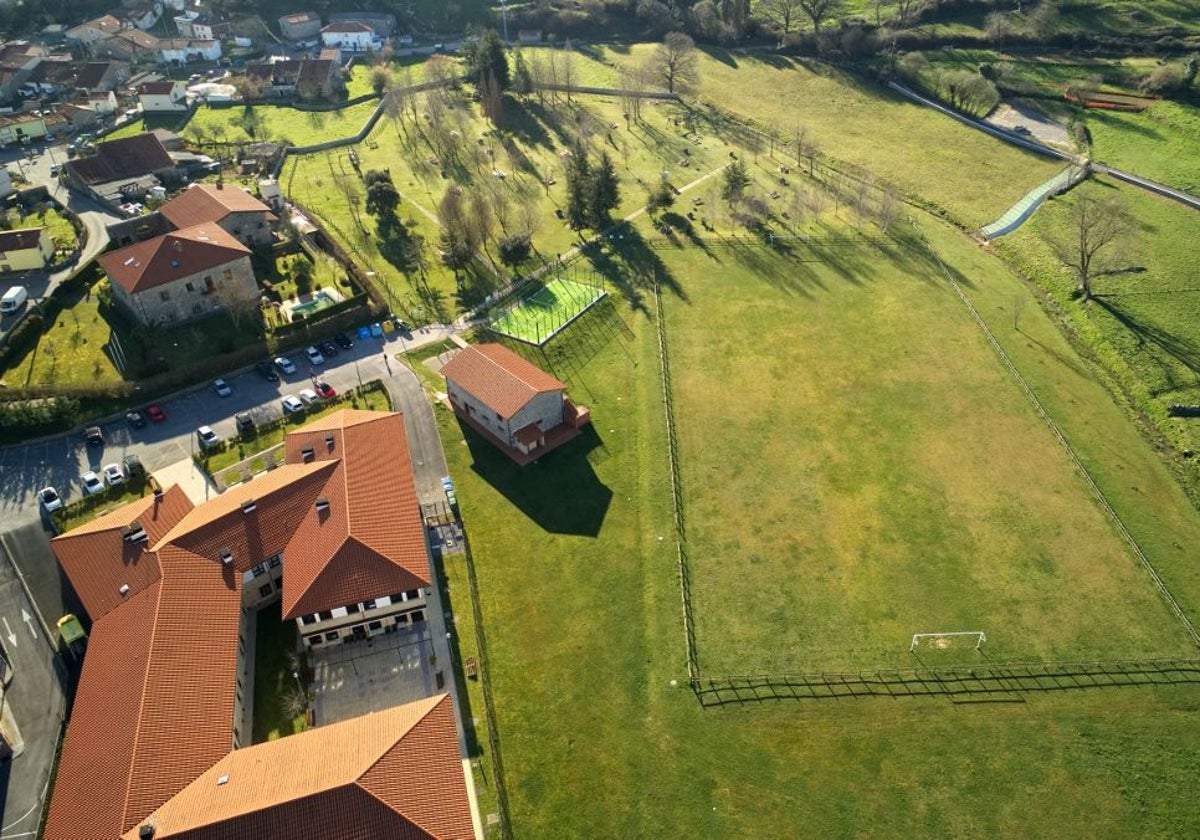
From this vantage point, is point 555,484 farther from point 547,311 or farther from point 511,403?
point 547,311

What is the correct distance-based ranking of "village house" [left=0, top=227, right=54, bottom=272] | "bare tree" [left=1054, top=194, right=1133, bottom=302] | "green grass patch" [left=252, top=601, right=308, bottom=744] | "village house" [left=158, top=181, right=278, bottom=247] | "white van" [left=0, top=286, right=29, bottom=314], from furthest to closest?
"village house" [left=158, top=181, right=278, bottom=247], "bare tree" [left=1054, top=194, right=1133, bottom=302], "village house" [left=0, top=227, right=54, bottom=272], "white van" [left=0, top=286, right=29, bottom=314], "green grass patch" [left=252, top=601, right=308, bottom=744]

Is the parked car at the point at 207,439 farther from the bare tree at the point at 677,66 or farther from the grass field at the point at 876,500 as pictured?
the bare tree at the point at 677,66

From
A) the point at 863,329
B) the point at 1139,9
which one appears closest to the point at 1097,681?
the point at 863,329

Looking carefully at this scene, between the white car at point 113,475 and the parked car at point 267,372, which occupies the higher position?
the parked car at point 267,372

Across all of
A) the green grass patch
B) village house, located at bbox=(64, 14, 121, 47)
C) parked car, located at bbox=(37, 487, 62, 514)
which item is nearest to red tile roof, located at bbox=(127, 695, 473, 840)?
the green grass patch

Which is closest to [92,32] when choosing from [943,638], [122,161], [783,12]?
[122,161]

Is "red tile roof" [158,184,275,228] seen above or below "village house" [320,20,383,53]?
below

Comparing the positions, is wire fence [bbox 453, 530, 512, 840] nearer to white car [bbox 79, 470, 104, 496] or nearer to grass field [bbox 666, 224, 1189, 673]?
grass field [bbox 666, 224, 1189, 673]

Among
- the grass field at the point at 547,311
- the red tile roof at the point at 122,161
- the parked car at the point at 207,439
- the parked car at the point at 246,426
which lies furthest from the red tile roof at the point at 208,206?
the parked car at the point at 207,439

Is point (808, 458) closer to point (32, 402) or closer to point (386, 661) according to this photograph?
point (386, 661)
